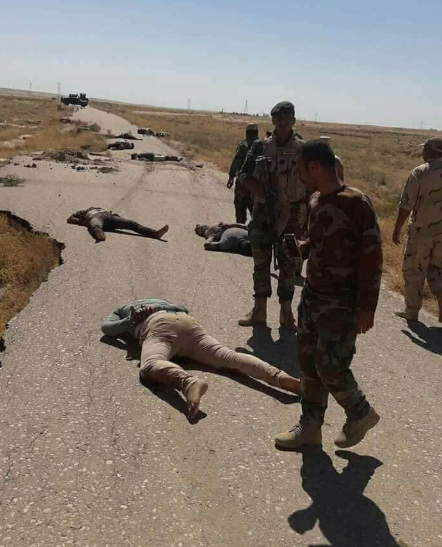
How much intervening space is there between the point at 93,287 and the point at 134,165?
616 inches

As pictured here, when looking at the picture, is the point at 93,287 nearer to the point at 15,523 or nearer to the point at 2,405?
the point at 2,405

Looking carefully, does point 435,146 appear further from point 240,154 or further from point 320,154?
point 240,154

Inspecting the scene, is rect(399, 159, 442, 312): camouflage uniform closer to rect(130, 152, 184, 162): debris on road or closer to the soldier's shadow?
the soldier's shadow

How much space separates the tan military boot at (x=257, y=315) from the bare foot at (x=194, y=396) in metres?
2.02

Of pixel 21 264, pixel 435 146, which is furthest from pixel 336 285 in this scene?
pixel 21 264

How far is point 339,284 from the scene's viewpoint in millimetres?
3301

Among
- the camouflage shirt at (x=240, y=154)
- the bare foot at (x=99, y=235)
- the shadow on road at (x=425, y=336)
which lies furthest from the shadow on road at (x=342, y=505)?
the camouflage shirt at (x=240, y=154)

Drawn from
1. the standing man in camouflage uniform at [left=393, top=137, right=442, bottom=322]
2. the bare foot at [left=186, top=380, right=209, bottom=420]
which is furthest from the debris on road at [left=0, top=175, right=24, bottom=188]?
the bare foot at [left=186, top=380, right=209, bottom=420]

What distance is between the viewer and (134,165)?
2194 cm

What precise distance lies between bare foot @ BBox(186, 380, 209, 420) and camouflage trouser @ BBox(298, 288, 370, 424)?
2.66 feet

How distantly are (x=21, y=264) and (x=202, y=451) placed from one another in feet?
17.8

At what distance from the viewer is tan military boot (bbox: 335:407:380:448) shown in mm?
A: 3467

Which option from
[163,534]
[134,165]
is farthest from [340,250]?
[134,165]

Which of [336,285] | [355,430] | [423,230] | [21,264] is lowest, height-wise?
[21,264]
